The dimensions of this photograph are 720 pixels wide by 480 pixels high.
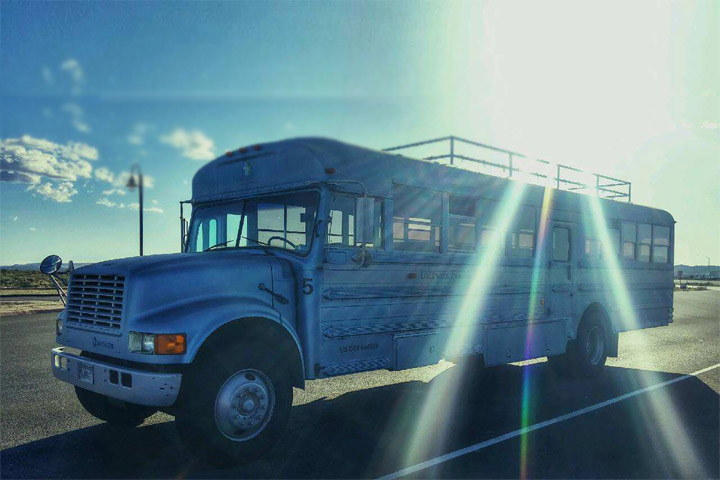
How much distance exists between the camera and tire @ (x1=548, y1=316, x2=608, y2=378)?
370 inches

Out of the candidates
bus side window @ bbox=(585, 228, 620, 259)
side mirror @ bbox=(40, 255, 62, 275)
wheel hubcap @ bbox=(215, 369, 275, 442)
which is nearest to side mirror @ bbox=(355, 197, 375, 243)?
wheel hubcap @ bbox=(215, 369, 275, 442)

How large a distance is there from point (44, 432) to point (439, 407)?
4275 mm

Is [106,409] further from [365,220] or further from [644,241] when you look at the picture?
[644,241]

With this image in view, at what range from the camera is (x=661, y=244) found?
11.6 metres

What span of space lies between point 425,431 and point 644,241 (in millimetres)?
6889

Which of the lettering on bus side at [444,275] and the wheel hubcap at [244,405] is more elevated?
the lettering on bus side at [444,275]

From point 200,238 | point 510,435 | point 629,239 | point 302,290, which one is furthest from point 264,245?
point 629,239

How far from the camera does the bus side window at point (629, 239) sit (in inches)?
415

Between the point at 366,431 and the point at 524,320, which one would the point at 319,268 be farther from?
the point at 524,320

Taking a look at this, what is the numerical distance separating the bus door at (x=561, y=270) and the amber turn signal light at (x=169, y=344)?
5.74 m

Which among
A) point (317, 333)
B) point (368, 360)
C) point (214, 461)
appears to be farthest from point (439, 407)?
point (214, 461)

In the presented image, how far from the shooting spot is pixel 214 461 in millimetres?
4863

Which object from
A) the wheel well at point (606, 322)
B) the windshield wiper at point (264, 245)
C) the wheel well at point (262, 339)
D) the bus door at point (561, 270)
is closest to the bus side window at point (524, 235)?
the bus door at point (561, 270)

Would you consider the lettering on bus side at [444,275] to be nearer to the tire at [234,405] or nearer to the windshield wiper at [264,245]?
the windshield wiper at [264,245]
